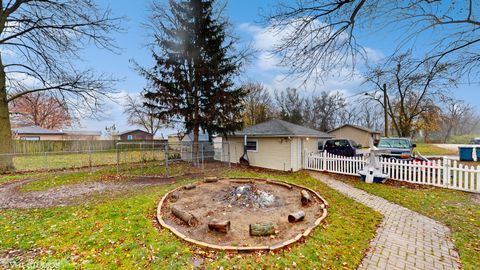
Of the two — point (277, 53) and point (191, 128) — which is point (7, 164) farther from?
point (277, 53)

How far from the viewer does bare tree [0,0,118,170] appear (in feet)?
32.3

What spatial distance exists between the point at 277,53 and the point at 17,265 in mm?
5247

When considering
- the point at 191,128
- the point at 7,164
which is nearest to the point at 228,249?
the point at 191,128

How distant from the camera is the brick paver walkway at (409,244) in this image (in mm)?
3146

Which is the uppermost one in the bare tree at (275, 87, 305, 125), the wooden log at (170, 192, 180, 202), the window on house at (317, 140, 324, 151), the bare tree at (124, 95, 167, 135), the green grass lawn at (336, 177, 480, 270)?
the bare tree at (275, 87, 305, 125)

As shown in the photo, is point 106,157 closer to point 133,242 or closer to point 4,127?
point 4,127

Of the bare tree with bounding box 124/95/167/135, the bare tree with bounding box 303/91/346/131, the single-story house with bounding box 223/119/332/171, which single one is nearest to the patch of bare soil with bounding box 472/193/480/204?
the single-story house with bounding box 223/119/332/171

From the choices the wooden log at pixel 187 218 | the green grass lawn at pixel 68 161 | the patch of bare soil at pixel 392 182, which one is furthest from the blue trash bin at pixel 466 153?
the green grass lawn at pixel 68 161

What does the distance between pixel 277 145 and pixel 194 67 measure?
6.70 metres

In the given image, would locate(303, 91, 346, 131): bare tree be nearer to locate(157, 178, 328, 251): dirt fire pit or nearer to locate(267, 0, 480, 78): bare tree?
locate(157, 178, 328, 251): dirt fire pit

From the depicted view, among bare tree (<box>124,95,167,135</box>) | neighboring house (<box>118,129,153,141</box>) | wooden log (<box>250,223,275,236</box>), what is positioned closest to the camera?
wooden log (<box>250,223,275,236</box>)

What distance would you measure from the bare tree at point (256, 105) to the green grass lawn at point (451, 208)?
22.0 meters

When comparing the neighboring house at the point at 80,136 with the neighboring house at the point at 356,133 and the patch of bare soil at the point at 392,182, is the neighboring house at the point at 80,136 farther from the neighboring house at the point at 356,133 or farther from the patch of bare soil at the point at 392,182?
the neighboring house at the point at 356,133

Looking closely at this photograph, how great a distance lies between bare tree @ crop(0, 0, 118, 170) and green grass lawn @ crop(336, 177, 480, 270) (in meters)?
13.2
